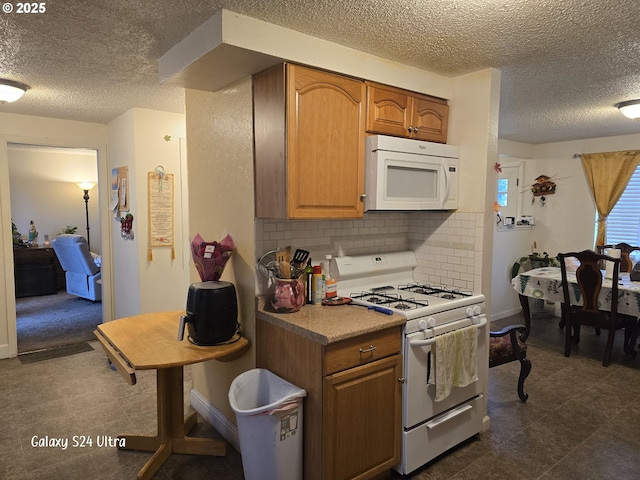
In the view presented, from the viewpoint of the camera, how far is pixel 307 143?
2.15m

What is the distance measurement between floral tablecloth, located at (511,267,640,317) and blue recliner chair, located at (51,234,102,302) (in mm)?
5505

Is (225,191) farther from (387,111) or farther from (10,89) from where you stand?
(10,89)

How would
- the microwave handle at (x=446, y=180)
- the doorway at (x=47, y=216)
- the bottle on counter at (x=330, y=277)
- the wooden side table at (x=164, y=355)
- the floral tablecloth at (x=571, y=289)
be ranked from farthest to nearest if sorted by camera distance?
1. the doorway at (x=47, y=216)
2. the floral tablecloth at (x=571, y=289)
3. the microwave handle at (x=446, y=180)
4. the bottle on counter at (x=330, y=277)
5. the wooden side table at (x=164, y=355)

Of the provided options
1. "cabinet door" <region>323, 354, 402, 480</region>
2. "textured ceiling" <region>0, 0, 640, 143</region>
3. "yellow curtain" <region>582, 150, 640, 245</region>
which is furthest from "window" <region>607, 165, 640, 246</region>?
"cabinet door" <region>323, 354, 402, 480</region>

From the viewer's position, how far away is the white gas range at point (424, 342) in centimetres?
221

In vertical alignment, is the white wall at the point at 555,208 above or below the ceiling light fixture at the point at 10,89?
below

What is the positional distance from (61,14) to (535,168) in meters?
5.45

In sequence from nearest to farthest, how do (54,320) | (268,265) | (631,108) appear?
(268,265) < (631,108) < (54,320)

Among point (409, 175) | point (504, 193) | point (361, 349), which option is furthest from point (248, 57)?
point (504, 193)

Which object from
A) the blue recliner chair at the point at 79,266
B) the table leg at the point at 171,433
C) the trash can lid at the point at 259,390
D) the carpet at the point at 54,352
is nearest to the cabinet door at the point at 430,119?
the trash can lid at the point at 259,390

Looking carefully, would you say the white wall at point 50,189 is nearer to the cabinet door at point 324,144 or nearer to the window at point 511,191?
the cabinet door at point 324,144

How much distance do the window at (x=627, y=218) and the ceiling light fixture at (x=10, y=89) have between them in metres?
6.04

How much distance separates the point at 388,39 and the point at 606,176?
4.18 metres

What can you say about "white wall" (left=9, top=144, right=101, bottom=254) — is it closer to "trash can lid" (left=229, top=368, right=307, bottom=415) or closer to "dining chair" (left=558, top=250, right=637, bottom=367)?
"trash can lid" (left=229, top=368, right=307, bottom=415)
